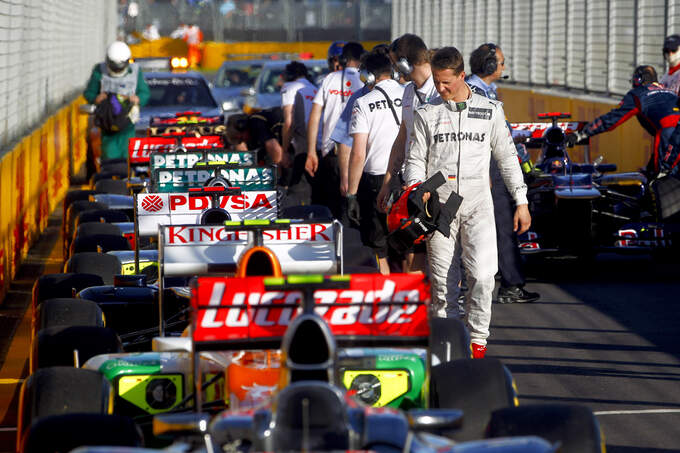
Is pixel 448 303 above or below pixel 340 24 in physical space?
below

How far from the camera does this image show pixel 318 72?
24922 millimetres

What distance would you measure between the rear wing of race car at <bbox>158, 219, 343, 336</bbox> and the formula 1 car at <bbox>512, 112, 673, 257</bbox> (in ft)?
14.6

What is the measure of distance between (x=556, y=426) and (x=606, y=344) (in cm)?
452

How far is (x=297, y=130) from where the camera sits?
14484 mm

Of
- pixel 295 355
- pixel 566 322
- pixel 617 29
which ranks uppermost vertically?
pixel 617 29

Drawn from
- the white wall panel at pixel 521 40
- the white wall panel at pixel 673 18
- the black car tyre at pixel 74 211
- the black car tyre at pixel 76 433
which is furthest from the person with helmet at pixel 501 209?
the white wall panel at pixel 521 40

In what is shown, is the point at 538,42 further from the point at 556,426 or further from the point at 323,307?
the point at 556,426

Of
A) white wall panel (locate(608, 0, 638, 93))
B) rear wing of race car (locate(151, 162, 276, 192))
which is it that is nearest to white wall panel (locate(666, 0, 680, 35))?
white wall panel (locate(608, 0, 638, 93))

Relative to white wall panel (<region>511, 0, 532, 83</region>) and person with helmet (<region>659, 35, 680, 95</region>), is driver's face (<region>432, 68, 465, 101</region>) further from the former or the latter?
white wall panel (<region>511, 0, 532, 83</region>)

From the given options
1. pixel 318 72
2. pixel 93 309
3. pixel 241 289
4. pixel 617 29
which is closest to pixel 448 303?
pixel 93 309

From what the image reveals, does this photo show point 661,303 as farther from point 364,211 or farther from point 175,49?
point 175,49

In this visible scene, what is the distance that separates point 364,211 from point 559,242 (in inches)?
91.0

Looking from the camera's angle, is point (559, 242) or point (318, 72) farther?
point (318, 72)

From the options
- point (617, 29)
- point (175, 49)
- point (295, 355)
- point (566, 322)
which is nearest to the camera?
point (295, 355)
